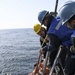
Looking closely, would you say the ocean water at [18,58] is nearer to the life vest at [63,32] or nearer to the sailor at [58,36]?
the sailor at [58,36]

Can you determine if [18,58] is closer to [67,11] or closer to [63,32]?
[63,32]

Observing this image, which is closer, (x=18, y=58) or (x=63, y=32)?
(x=63, y=32)

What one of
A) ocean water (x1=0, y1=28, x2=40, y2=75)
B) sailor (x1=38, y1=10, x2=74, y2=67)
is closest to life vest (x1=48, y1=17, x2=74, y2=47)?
sailor (x1=38, y1=10, x2=74, y2=67)

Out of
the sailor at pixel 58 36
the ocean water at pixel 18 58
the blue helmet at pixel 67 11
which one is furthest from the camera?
the ocean water at pixel 18 58

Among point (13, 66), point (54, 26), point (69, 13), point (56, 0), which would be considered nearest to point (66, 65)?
point (54, 26)

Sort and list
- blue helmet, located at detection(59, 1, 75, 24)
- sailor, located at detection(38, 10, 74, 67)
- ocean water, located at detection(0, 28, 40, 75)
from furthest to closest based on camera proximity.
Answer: ocean water, located at detection(0, 28, 40, 75), sailor, located at detection(38, 10, 74, 67), blue helmet, located at detection(59, 1, 75, 24)

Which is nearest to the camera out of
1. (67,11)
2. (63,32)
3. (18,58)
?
(67,11)

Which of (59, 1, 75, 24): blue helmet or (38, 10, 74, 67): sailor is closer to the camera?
(59, 1, 75, 24): blue helmet

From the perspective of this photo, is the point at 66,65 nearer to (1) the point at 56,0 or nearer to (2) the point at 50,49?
(2) the point at 50,49

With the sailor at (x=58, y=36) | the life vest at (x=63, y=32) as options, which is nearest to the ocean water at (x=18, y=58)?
the sailor at (x=58, y=36)

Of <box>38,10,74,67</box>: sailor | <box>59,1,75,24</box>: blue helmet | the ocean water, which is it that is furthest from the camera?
the ocean water

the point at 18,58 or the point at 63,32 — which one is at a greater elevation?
the point at 63,32

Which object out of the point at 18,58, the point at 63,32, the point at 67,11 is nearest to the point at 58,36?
the point at 63,32

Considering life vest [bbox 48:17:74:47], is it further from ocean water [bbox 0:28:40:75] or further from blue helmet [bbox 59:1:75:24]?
ocean water [bbox 0:28:40:75]
